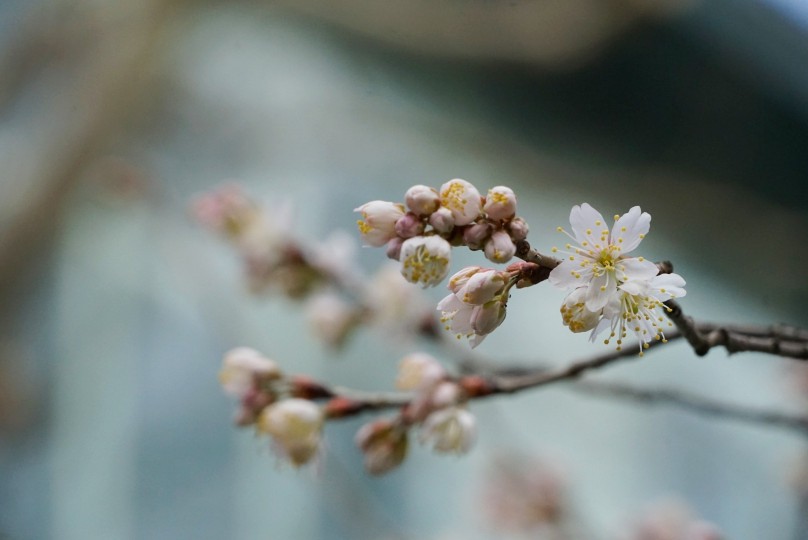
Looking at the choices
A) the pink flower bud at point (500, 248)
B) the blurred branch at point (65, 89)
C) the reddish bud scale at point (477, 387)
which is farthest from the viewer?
the blurred branch at point (65, 89)

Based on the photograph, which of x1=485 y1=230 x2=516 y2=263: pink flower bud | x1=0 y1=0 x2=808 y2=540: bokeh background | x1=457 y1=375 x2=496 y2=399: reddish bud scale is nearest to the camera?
x1=485 y1=230 x2=516 y2=263: pink flower bud

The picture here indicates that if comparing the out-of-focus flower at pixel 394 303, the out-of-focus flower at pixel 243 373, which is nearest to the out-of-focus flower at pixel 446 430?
the out-of-focus flower at pixel 243 373

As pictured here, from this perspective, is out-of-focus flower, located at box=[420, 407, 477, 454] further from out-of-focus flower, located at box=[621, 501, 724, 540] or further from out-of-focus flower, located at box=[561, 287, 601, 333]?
out-of-focus flower, located at box=[621, 501, 724, 540]

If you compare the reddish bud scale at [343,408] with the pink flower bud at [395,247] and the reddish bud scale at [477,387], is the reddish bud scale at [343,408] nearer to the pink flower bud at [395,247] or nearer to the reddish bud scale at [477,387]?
the reddish bud scale at [477,387]

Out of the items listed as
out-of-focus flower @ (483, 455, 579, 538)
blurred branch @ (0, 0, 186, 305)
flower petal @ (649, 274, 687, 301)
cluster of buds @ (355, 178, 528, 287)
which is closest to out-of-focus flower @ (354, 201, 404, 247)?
cluster of buds @ (355, 178, 528, 287)

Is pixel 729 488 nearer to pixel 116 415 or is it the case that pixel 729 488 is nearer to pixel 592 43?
pixel 592 43

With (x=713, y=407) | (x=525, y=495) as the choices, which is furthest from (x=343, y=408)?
(x=525, y=495)

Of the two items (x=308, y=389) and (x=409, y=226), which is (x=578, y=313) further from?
(x=308, y=389)
